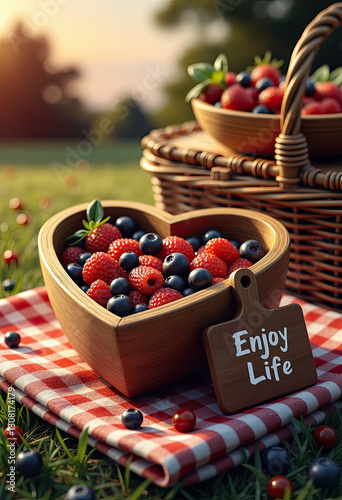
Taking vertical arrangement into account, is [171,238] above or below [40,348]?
above

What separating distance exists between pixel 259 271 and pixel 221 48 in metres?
7.97

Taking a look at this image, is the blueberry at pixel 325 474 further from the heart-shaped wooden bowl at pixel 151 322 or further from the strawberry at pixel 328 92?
the strawberry at pixel 328 92

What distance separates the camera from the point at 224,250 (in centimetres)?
164

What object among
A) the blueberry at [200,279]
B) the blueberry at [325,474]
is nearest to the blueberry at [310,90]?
the blueberry at [200,279]

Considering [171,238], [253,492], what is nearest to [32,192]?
[171,238]

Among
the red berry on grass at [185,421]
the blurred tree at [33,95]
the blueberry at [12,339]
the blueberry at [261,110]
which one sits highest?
the blueberry at [261,110]

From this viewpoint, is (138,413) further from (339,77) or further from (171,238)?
(339,77)

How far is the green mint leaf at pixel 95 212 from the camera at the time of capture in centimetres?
179

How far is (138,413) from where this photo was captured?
1.37 meters

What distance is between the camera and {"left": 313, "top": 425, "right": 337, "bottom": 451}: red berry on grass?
137cm

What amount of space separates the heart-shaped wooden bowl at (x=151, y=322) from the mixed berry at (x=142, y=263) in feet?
0.17

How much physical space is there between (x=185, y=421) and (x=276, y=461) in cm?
21

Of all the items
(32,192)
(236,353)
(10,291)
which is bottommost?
(32,192)

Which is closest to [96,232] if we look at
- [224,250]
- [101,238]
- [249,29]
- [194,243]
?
[101,238]
